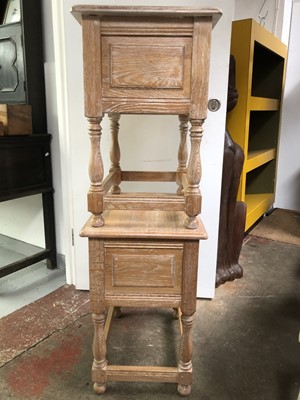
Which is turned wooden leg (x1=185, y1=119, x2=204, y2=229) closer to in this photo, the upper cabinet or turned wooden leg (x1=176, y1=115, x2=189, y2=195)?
turned wooden leg (x1=176, y1=115, x2=189, y2=195)

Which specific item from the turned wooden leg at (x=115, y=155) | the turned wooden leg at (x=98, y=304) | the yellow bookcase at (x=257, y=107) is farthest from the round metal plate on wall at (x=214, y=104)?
the turned wooden leg at (x=98, y=304)

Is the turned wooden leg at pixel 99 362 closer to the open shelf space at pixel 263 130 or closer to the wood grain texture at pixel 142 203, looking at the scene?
the wood grain texture at pixel 142 203

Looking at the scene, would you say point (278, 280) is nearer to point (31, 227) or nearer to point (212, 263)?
point (212, 263)

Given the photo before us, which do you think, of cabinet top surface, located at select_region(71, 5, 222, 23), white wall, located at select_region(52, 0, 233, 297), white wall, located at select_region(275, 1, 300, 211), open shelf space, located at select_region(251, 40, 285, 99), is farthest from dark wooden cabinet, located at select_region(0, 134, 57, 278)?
white wall, located at select_region(275, 1, 300, 211)

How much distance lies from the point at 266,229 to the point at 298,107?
4.05 ft

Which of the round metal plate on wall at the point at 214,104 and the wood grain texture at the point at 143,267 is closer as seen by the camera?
the wood grain texture at the point at 143,267

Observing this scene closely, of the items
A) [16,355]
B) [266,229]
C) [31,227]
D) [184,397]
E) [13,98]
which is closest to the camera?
[184,397]

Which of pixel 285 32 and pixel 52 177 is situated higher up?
pixel 285 32

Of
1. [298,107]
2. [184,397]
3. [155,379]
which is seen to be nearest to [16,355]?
[155,379]

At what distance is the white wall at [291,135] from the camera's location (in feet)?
10.2

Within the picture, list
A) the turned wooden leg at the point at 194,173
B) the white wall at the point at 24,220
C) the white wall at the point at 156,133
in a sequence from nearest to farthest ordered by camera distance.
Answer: the turned wooden leg at the point at 194,173 → the white wall at the point at 156,133 → the white wall at the point at 24,220

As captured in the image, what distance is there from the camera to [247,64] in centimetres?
200

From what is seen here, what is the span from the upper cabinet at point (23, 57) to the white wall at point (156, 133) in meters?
0.20

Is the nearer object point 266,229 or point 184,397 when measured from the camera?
point 184,397
